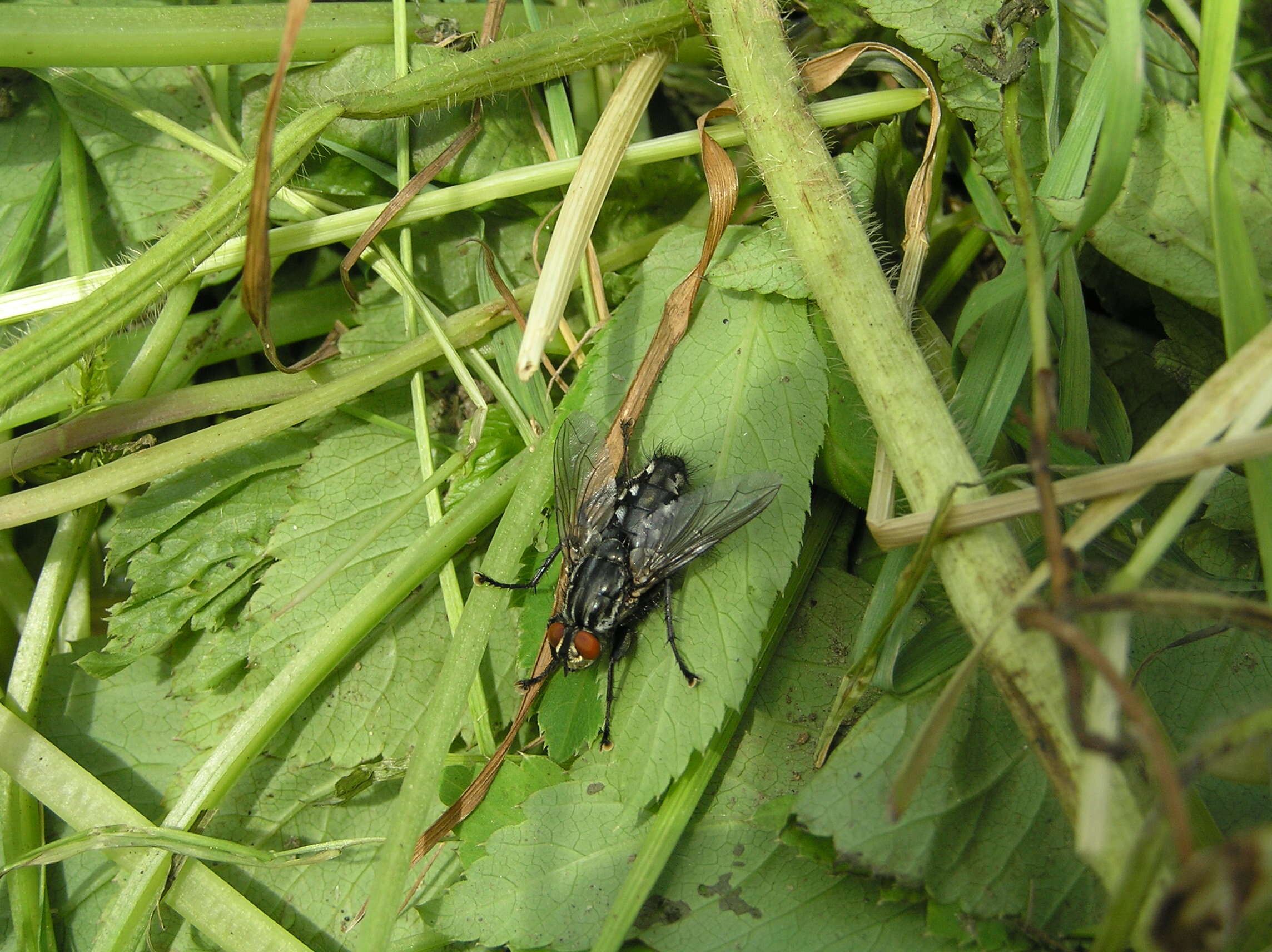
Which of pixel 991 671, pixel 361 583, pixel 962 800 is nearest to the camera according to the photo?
pixel 991 671

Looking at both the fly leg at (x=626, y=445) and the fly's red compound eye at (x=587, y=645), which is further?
the fly leg at (x=626, y=445)

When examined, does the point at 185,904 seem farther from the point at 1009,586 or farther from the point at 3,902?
the point at 1009,586

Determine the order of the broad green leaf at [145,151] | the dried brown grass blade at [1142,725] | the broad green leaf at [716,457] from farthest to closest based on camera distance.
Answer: the broad green leaf at [145,151] → the broad green leaf at [716,457] → the dried brown grass blade at [1142,725]

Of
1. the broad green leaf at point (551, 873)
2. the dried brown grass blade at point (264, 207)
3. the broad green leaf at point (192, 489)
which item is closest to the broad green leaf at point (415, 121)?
the dried brown grass blade at point (264, 207)

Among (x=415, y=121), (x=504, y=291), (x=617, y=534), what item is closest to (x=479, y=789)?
(x=617, y=534)

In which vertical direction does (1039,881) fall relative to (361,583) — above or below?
below

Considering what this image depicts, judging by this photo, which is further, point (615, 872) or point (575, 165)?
point (575, 165)

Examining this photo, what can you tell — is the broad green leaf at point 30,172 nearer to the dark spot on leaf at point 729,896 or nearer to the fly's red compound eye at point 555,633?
the fly's red compound eye at point 555,633

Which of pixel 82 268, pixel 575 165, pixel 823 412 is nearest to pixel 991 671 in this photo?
pixel 823 412

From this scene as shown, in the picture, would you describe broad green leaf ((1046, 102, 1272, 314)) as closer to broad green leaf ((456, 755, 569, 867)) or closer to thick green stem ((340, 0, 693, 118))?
thick green stem ((340, 0, 693, 118))
